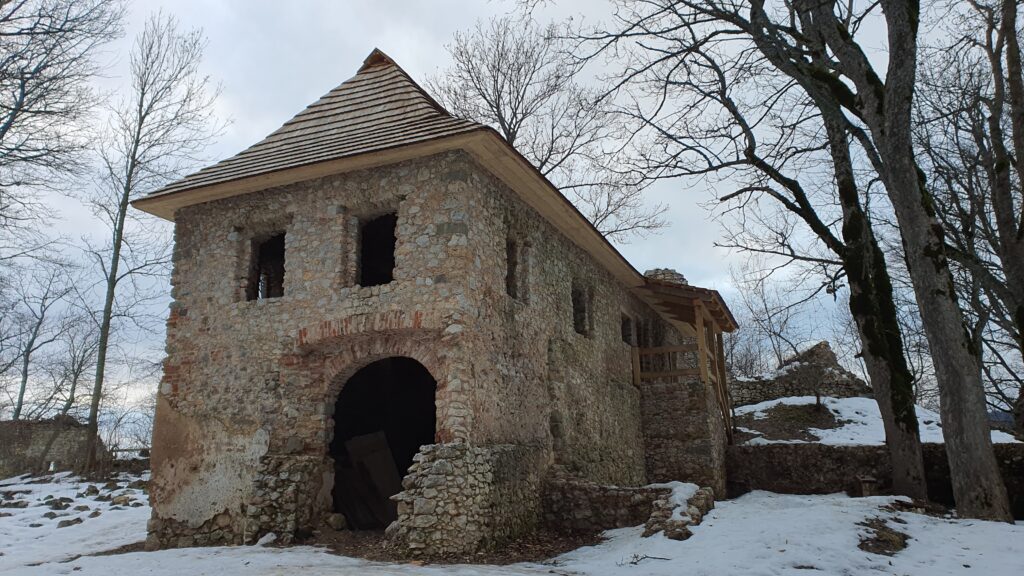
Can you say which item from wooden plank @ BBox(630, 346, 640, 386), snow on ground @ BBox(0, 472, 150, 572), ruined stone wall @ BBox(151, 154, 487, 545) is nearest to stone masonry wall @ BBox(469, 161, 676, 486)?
wooden plank @ BBox(630, 346, 640, 386)

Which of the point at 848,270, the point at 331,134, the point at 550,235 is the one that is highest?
the point at 331,134

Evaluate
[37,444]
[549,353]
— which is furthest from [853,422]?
[37,444]

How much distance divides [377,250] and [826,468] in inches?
399

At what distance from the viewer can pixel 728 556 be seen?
6777 millimetres

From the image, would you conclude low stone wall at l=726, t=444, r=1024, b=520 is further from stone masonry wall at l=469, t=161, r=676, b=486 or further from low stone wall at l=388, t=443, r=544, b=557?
low stone wall at l=388, t=443, r=544, b=557

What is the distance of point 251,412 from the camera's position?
953 centimetres

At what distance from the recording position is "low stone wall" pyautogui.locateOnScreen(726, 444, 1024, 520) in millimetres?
11008

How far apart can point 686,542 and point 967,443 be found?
12.8ft

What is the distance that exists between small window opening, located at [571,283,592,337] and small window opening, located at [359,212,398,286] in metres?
3.63

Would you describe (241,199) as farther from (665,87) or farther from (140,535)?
(665,87)

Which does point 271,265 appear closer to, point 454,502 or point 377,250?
point 377,250

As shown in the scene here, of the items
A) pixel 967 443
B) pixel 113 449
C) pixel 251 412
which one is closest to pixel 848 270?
pixel 967 443

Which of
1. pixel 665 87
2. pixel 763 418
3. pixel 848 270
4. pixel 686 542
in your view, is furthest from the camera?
pixel 763 418

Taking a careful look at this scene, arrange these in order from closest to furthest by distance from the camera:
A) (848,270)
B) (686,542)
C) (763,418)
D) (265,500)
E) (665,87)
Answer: (686,542) < (265,500) < (665,87) < (848,270) < (763,418)
